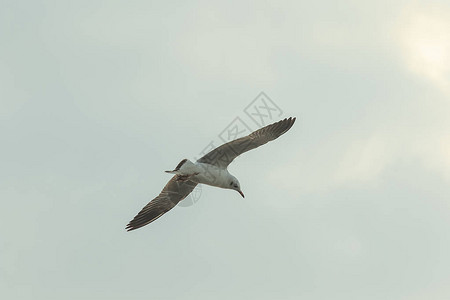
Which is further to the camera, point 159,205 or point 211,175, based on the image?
point 159,205

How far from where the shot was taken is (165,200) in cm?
2428

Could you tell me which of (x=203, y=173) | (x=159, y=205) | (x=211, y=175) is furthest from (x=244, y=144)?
(x=159, y=205)

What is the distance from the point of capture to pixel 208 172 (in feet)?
74.6

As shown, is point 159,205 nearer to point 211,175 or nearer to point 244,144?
point 211,175

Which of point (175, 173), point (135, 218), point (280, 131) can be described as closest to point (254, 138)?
point (280, 131)

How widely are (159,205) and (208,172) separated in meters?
2.44

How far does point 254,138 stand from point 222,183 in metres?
1.62

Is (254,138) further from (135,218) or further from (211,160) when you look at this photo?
(135,218)

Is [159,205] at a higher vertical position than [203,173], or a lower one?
higher

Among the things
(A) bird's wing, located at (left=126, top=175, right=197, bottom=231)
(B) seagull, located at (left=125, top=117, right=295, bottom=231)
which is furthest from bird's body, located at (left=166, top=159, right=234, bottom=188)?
(A) bird's wing, located at (left=126, top=175, right=197, bottom=231)

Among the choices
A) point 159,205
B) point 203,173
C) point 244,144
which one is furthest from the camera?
point 159,205

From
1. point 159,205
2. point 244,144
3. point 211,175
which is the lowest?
point 211,175

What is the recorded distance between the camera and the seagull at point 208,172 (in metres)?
22.6

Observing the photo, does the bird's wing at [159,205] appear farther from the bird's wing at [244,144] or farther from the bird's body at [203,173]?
the bird's wing at [244,144]
